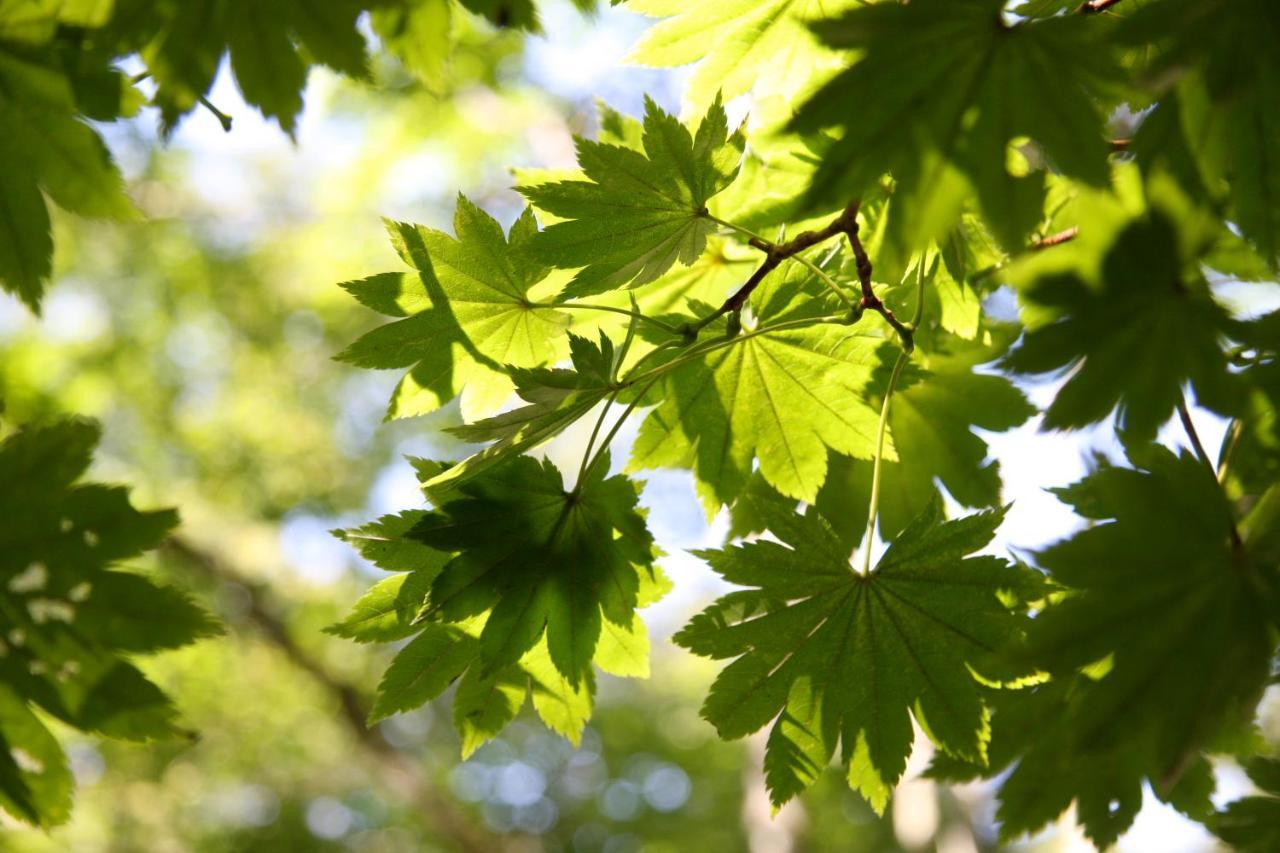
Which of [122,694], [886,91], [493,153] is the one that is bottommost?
[122,694]

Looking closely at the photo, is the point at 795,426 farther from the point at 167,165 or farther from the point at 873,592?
the point at 167,165

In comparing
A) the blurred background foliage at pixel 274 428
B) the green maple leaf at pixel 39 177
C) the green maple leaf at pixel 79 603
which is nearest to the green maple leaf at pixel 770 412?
the green maple leaf at pixel 79 603

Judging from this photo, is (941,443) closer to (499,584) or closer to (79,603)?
(499,584)

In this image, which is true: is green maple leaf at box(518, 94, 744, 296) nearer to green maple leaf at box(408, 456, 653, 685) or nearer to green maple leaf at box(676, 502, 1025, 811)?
green maple leaf at box(408, 456, 653, 685)

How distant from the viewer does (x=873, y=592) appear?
156 cm

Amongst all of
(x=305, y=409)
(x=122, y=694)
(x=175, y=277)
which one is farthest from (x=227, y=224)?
(x=122, y=694)

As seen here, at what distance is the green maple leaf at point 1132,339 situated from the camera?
3.22 ft

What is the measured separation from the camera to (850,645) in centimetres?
156

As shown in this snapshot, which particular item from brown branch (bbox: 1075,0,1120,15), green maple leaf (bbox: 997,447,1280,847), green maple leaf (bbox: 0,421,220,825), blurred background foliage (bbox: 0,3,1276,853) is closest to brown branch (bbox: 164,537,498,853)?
blurred background foliage (bbox: 0,3,1276,853)

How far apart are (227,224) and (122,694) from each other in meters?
13.1

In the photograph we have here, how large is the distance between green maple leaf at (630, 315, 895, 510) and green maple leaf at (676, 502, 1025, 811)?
0.64ft

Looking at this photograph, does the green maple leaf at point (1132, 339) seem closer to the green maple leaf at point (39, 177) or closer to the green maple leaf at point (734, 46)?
the green maple leaf at point (734, 46)

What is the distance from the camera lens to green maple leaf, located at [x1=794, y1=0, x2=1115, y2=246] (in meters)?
1.08

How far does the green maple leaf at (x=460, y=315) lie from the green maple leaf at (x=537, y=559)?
Result: 0.30 meters
